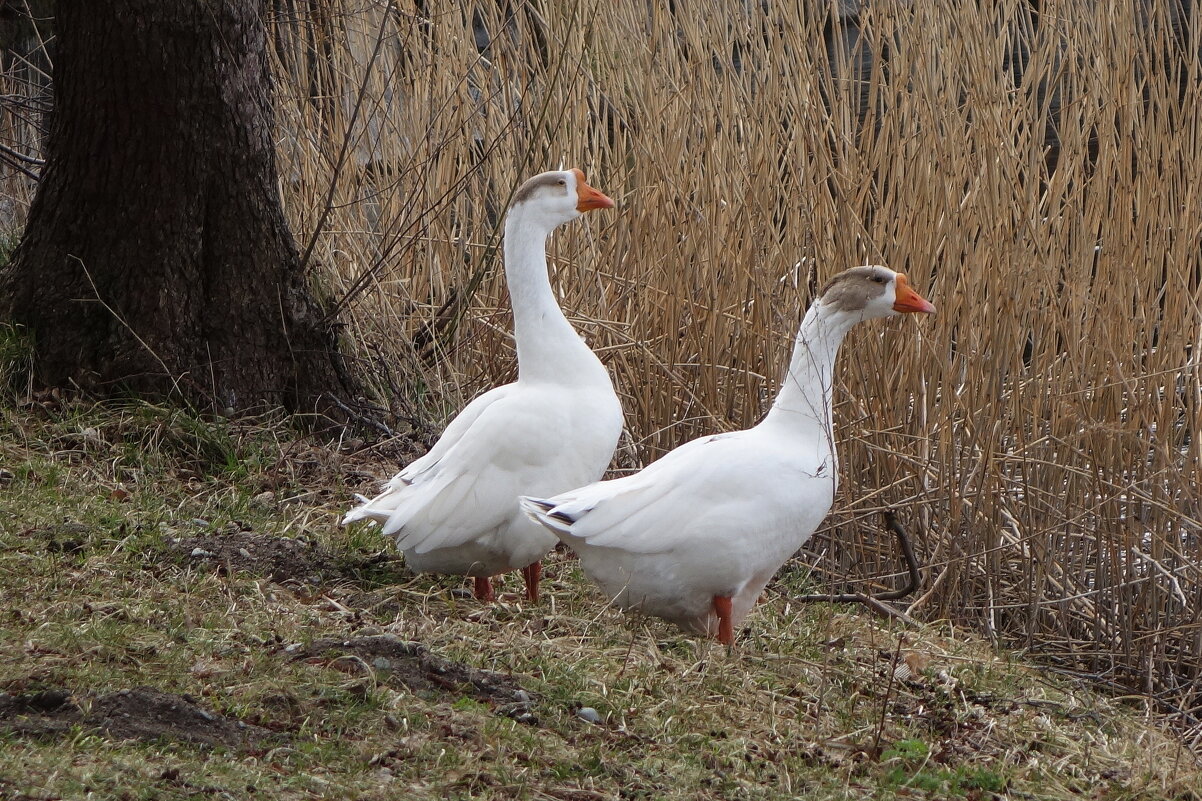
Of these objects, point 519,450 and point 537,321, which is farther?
point 537,321

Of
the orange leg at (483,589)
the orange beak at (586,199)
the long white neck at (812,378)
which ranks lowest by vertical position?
the orange leg at (483,589)

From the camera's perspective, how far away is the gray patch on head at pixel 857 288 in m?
3.59

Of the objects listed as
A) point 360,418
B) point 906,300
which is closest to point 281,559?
point 360,418

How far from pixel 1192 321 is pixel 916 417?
964 millimetres

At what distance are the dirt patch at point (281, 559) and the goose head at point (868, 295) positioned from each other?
5.10 feet

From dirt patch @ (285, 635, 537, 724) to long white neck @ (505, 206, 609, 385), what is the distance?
4.03ft

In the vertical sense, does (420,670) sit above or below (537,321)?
below

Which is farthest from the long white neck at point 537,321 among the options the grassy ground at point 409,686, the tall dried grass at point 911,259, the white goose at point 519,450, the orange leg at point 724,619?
the tall dried grass at point 911,259

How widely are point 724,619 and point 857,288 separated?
98 centimetres

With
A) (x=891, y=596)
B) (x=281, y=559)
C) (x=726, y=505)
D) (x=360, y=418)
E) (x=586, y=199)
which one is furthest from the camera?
(x=360, y=418)

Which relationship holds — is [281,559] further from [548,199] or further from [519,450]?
[548,199]

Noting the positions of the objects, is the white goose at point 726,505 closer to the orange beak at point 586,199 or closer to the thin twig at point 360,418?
the orange beak at point 586,199

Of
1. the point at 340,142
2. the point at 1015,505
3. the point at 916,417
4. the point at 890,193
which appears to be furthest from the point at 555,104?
the point at 1015,505

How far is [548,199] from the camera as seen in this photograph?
4074 mm
